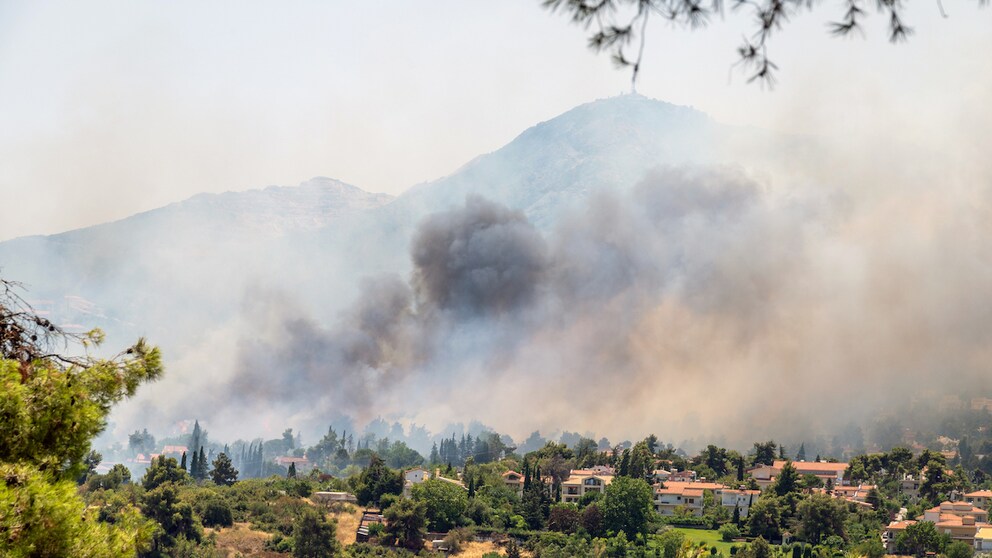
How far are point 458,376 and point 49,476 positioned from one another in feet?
626

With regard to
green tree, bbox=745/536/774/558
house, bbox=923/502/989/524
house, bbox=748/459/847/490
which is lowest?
green tree, bbox=745/536/774/558

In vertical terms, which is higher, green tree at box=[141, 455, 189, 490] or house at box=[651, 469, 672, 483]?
house at box=[651, 469, 672, 483]

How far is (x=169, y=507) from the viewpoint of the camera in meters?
50.6

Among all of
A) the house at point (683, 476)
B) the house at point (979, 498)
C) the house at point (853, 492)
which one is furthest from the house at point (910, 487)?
the house at point (683, 476)

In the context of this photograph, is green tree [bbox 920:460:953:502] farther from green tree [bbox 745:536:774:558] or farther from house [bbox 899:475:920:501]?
green tree [bbox 745:536:774:558]

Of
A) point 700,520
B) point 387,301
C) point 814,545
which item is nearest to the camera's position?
point 814,545

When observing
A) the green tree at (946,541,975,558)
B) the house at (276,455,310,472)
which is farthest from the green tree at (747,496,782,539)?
the house at (276,455,310,472)

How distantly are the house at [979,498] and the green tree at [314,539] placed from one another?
4180 cm

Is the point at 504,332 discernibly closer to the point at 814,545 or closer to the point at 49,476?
the point at 814,545

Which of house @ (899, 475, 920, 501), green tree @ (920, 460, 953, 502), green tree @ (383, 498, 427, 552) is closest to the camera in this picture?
green tree @ (383, 498, 427, 552)

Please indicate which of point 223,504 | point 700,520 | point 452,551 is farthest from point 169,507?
point 700,520

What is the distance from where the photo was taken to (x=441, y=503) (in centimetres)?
5700

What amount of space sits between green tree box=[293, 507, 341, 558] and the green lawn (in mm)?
17830

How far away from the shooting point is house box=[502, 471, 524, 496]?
69.2 meters
